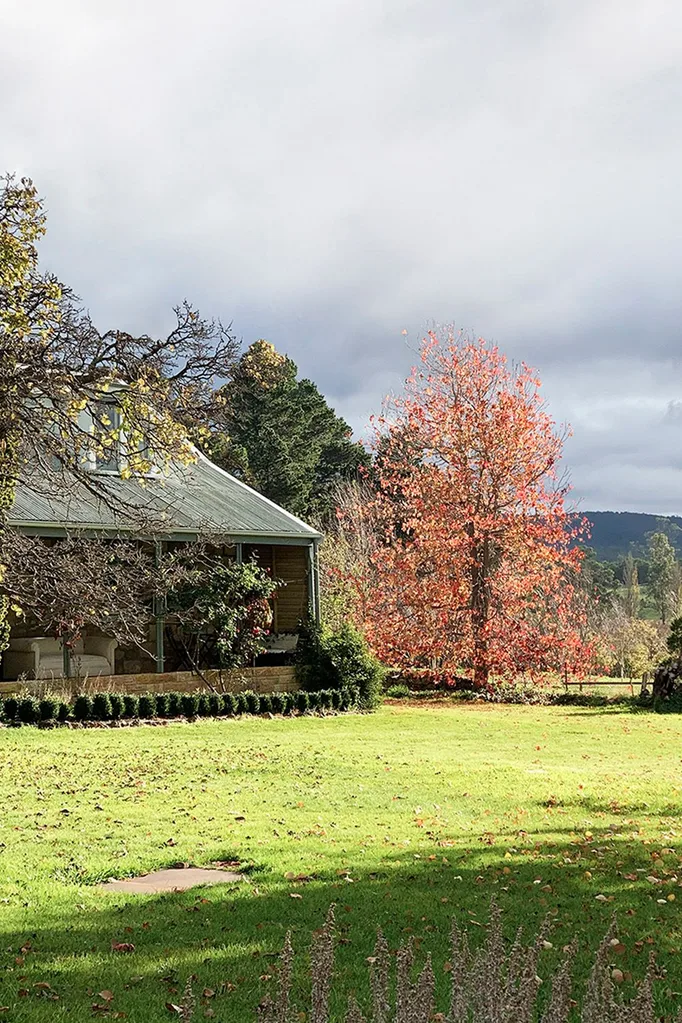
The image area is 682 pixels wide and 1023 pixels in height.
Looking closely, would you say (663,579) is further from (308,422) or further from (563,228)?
(563,228)

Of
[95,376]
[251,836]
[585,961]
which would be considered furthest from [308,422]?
[585,961]

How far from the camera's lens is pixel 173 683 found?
61.2 feet

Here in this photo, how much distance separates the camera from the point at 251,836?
25.0ft

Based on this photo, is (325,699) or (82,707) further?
(325,699)

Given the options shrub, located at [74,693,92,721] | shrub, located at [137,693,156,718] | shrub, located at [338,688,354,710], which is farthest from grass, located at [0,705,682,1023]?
shrub, located at [338,688,354,710]

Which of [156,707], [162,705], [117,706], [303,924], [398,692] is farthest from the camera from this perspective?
[398,692]

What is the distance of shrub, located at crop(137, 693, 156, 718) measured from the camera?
1645 centimetres

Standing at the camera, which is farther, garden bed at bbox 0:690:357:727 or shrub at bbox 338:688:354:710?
shrub at bbox 338:688:354:710

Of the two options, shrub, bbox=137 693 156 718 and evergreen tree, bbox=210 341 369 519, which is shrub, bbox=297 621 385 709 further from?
evergreen tree, bbox=210 341 369 519

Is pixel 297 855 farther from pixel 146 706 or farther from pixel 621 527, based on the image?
pixel 621 527

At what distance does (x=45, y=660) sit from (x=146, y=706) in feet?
8.68

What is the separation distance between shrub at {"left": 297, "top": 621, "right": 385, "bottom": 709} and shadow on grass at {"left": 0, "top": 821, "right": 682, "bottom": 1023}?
12225 millimetres

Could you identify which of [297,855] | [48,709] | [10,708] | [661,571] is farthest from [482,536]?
[661,571]

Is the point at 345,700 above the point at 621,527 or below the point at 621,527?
below
